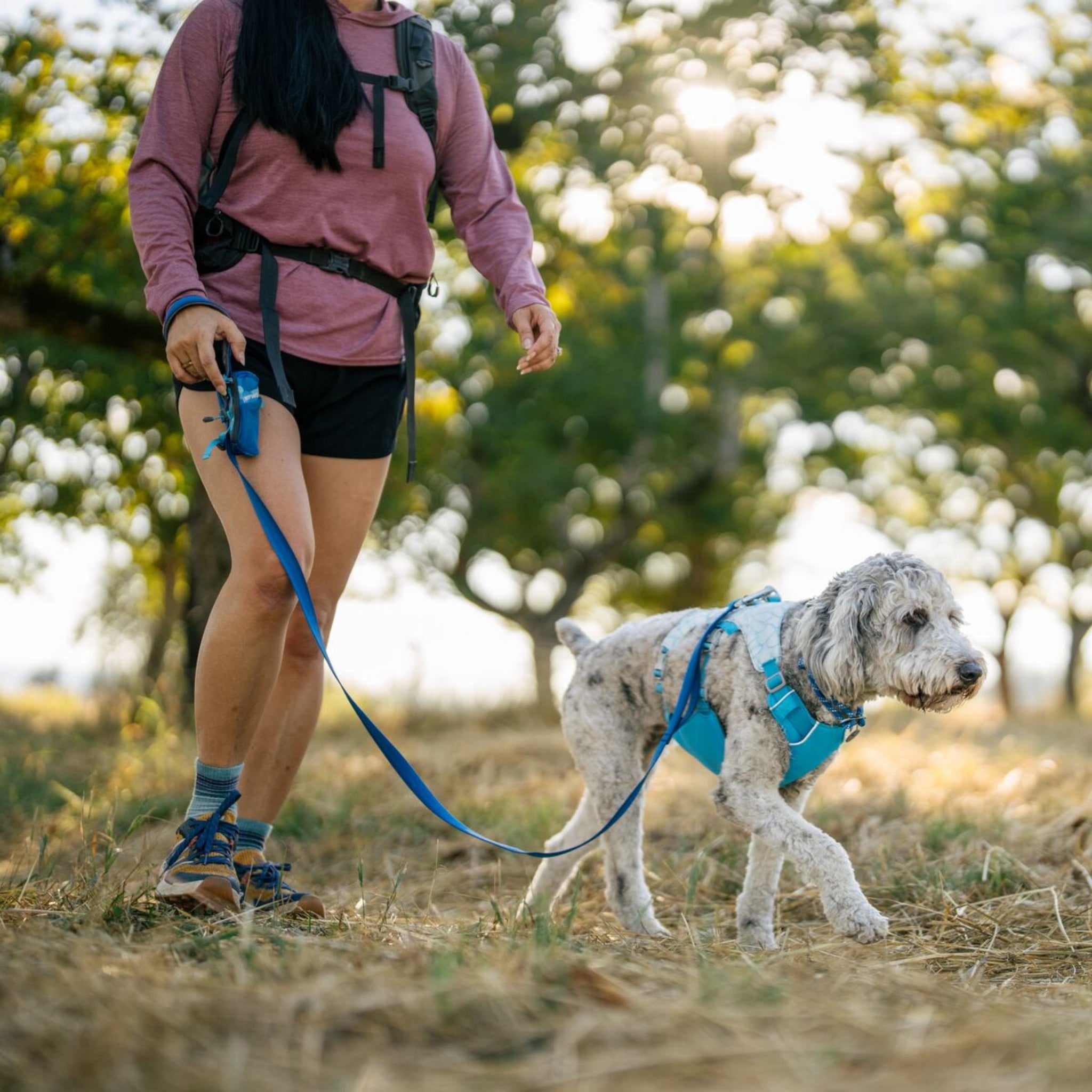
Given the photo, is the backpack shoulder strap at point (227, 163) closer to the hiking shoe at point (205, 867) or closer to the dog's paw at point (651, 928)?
the hiking shoe at point (205, 867)

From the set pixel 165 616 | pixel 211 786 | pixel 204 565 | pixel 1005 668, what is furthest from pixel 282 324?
pixel 1005 668

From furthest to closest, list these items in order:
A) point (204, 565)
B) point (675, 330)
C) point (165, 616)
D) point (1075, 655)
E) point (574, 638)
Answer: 1. point (1075, 655)
2. point (675, 330)
3. point (165, 616)
4. point (204, 565)
5. point (574, 638)

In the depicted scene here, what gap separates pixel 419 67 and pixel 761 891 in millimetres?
2799

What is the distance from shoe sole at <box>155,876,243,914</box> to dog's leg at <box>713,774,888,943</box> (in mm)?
1441

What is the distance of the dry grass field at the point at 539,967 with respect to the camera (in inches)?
78.6

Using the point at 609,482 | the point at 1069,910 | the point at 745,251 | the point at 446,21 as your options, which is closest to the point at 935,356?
the point at 745,251

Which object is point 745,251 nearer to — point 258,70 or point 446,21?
point 446,21

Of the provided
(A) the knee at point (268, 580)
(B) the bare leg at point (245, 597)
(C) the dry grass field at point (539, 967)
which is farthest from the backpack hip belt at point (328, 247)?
(C) the dry grass field at point (539, 967)

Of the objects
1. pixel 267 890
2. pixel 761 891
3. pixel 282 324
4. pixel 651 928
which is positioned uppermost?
pixel 282 324

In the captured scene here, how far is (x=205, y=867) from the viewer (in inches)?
127

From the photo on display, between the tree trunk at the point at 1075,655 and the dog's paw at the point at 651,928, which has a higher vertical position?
the dog's paw at the point at 651,928

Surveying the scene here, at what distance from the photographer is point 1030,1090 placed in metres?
1.96

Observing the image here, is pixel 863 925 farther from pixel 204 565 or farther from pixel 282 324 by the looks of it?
pixel 204 565

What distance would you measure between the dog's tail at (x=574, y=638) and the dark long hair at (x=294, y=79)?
1.81m
